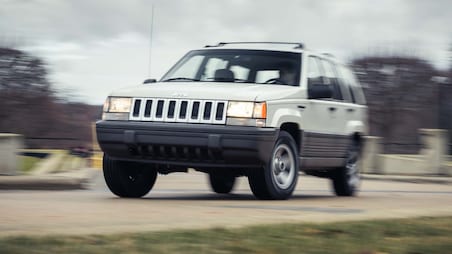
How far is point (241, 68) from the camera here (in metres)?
10.2

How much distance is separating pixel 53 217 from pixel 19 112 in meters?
26.6

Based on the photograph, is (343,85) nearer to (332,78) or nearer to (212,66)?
(332,78)

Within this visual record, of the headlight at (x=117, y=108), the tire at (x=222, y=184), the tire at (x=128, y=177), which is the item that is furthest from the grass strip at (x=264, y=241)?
the tire at (x=222, y=184)

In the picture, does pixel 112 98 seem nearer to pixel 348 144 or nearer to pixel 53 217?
pixel 53 217

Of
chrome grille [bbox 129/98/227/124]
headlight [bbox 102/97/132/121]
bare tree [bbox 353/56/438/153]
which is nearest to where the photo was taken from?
chrome grille [bbox 129/98/227/124]

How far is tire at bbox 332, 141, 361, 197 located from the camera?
11859mm

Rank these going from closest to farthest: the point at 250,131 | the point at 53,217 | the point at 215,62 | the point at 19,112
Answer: the point at 53,217 < the point at 250,131 < the point at 215,62 < the point at 19,112

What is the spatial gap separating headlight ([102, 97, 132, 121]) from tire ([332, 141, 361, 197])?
11.9 feet

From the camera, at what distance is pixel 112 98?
31.0ft

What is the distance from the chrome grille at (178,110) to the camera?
8945 millimetres

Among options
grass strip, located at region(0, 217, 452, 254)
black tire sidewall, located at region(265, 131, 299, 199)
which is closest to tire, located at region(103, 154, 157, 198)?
black tire sidewall, located at region(265, 131, 299, 199)

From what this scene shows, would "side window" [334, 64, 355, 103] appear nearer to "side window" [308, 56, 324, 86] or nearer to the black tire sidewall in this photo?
"side window" [308, 56, 324, 86]

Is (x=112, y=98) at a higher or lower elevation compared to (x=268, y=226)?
higher

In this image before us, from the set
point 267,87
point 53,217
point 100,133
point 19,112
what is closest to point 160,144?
point 100,133
